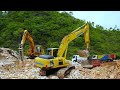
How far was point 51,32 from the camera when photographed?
18406 mm

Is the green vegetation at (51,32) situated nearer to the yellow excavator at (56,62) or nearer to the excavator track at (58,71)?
the yellow excavator at (56,62)

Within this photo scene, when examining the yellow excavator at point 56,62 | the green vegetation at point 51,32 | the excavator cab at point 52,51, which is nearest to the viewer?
the yellow excavator at point 56,62

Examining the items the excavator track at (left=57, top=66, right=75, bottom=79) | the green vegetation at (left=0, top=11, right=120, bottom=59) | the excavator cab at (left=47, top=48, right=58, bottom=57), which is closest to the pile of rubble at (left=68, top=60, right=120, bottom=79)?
the excavator track at (left=57, top=66, right=75, bottom=79)

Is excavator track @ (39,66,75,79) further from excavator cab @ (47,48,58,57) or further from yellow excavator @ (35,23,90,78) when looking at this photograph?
excavator cab @ (47,48,58,57)

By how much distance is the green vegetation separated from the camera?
17.2 meters

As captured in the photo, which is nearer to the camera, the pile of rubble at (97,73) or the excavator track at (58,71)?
the excavator track at (58,71)

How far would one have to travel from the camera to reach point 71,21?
20547 mm

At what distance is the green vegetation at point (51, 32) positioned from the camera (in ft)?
56.3

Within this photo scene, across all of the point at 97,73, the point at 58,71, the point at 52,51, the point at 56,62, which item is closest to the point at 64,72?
the point at 58,71

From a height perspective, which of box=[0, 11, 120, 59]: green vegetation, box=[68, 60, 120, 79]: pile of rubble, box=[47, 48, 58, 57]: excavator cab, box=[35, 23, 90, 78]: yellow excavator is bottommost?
box=[68, 60, 120, 79]: pile of rubble

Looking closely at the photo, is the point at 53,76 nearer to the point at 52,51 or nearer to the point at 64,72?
the point at 64,72

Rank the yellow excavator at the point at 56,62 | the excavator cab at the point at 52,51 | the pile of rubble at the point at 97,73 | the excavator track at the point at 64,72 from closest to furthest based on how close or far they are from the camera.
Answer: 1. the yellow excavator at the point at 56,62
2. the excavator track at the point at 64,72
3. the pile of rubble at the point at 97,73
4. the excavator cab at the point at 52,51

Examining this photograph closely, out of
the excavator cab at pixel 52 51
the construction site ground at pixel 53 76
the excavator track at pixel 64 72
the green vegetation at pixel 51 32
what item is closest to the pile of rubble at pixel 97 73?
the construction site ground at pixel 53 76
